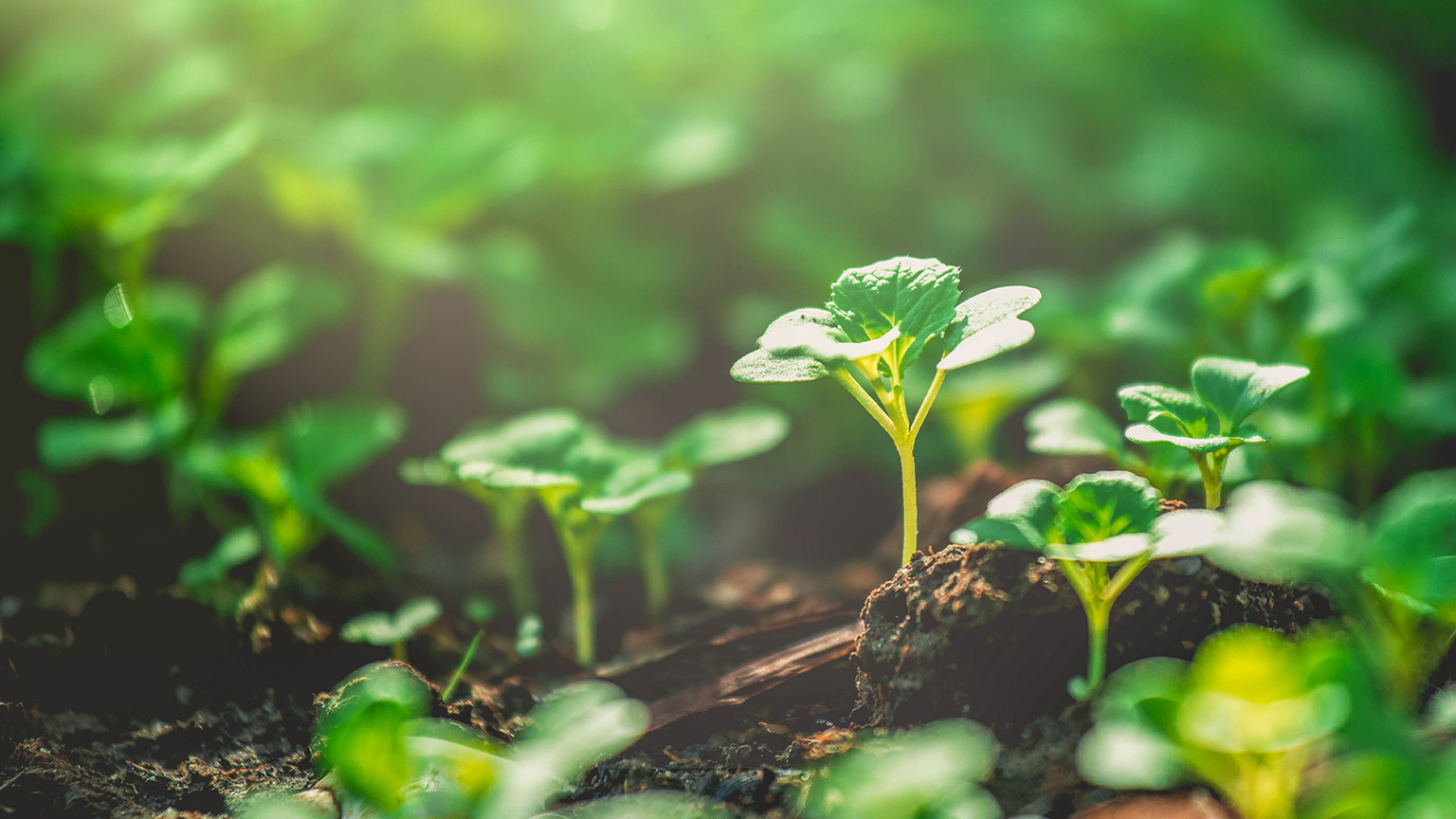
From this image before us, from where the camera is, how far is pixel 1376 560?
69 centimetres

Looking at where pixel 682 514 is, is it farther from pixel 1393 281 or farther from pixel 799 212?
pixel 1393 281

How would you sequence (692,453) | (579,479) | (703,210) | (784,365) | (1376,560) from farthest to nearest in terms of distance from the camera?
(703,210), (692,453), (579,479), (784,365), (1376,560)

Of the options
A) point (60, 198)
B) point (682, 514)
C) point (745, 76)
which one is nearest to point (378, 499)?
point (682, 514)

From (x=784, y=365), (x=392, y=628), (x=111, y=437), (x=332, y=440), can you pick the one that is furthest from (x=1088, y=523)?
(x=111, y=437)

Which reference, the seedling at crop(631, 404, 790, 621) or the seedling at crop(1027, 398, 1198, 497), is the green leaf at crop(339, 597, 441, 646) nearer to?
the seedling at crop(631, 404, 790, 621)

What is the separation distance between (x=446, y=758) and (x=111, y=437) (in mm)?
814

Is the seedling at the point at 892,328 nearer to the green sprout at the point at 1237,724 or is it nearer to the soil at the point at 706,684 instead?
the soil at the point at 706,684

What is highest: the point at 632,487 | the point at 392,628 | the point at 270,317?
the point at 270,317

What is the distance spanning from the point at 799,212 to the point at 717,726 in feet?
4.60

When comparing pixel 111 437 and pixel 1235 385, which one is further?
pixel 111 437

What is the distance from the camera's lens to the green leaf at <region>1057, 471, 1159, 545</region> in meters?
0.77

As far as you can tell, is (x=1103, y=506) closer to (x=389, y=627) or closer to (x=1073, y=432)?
(x=1073, y=432)

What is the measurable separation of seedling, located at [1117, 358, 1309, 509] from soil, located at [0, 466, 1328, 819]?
11 cm

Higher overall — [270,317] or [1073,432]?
[270,317]
